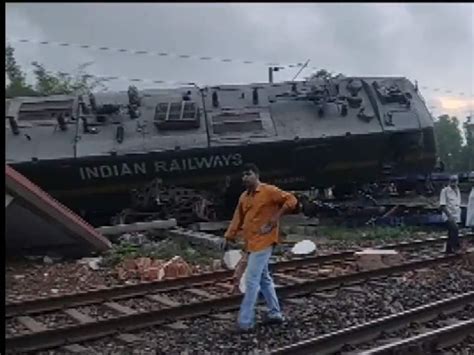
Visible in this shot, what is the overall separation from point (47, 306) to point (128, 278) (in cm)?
220

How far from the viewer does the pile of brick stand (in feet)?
33.7

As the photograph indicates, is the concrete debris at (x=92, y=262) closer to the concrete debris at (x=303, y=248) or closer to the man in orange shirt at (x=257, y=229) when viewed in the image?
the concrete debris at (x=303, y=248)

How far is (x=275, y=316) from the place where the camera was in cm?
724

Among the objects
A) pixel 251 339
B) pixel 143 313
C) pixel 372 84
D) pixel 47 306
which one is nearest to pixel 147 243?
pixel 47 306

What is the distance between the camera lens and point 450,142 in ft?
146

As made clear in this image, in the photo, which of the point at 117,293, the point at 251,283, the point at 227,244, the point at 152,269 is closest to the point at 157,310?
the point at 251,283

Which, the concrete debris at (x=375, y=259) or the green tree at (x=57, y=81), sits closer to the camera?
the concrete debris at (x=375, y=259)

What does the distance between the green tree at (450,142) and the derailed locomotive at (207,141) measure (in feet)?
79.8

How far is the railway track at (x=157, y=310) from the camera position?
6.75m

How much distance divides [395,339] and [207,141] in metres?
9.47

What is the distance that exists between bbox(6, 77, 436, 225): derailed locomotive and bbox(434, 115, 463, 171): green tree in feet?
79.8

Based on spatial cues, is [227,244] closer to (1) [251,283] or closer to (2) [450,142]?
(1) [251,283]

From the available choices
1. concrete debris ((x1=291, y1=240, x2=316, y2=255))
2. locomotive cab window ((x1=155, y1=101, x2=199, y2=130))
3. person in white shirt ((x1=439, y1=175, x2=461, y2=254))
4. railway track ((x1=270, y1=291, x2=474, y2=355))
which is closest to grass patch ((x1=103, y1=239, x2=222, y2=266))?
concrete debris ((x1=291, y1=240, x2=316, y2=255))

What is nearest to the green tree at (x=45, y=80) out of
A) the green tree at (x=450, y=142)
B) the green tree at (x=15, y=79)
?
the green tree at (x=15, y=79)
